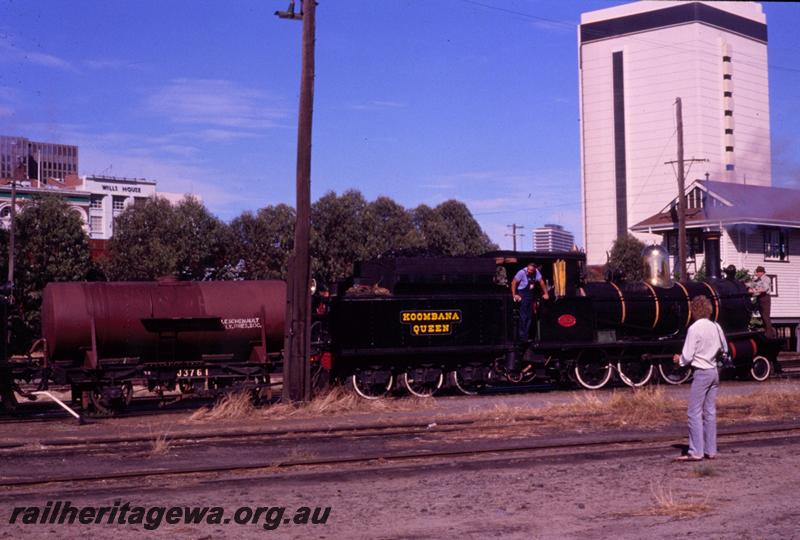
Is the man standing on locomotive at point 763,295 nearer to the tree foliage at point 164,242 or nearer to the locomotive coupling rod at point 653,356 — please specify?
the locomotive coupling rod at point 653,356

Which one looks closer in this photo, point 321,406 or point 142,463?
point 142,463

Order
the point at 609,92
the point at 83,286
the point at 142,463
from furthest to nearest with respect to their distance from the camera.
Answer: the point at 609,92 → the point at 83,286 → the point at 142,463

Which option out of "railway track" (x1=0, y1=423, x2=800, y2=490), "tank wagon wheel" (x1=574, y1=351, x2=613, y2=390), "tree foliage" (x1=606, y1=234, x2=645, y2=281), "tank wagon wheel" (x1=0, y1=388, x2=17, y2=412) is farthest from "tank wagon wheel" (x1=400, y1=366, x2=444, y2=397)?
"tree foliage" (x1=606, y1=234, x2=645, y2=281)

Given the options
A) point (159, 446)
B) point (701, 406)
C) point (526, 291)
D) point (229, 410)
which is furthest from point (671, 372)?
point (159, 446)

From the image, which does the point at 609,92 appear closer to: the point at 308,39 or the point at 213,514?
the point at 308,39

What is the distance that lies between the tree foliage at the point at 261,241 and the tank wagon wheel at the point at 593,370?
104ft

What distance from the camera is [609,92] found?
106000 mm

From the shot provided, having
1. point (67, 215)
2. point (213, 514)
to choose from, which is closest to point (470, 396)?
point (213, 514)

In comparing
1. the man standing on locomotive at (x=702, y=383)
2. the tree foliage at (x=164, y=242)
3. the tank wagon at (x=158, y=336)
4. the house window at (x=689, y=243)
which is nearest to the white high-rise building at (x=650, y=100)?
the house window at (x=689, y=243)

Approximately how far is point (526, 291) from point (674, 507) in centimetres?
1216

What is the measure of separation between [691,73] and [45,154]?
10073cm

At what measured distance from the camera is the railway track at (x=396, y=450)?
10.1 meters

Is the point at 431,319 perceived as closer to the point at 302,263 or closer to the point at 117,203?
the point at 302,263

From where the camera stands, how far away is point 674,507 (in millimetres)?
7938
